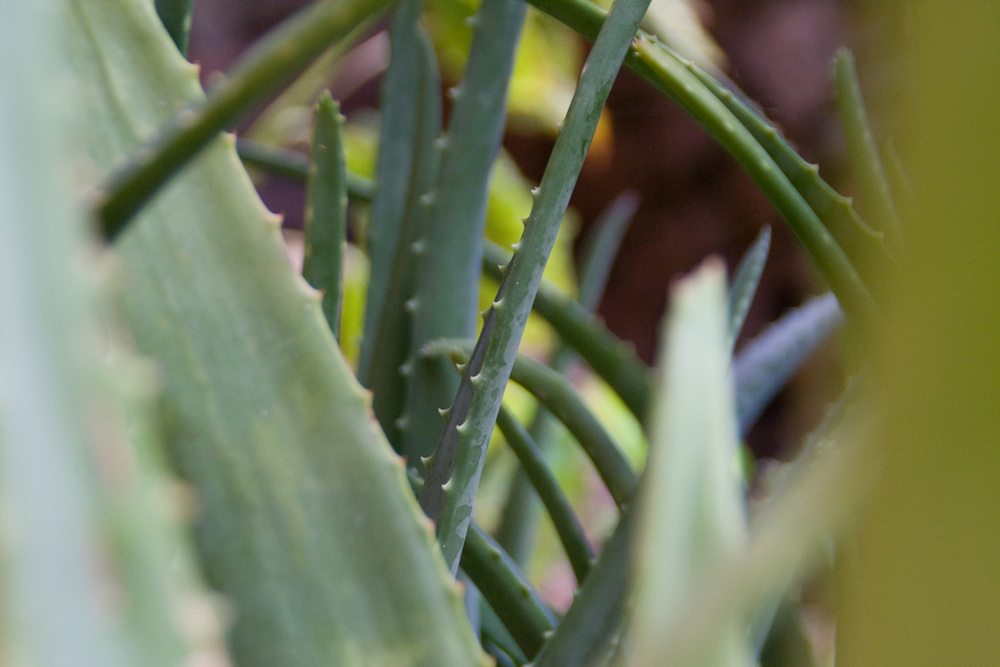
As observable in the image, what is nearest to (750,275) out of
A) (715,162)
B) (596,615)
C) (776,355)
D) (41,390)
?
(776,355)

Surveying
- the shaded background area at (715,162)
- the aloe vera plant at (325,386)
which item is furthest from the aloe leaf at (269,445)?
the shaded background area at (715,162)

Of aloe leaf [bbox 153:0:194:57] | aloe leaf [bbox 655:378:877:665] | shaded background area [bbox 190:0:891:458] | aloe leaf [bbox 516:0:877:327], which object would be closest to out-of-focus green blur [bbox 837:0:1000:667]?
aloe leaf [bbox 655:378:877:665]

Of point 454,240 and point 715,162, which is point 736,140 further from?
point 715,162

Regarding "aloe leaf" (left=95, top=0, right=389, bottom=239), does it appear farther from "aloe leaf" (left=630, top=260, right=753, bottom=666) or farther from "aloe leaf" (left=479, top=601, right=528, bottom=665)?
"aloe leaf" (left=479, top=601, right=528, bottom=665)

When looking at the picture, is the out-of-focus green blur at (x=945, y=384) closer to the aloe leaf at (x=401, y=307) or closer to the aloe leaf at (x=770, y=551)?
the aloe leaf at (x=770, y=551)

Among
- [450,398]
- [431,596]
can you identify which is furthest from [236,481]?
[450,398]

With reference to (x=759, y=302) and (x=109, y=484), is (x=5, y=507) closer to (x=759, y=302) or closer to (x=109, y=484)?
(x=109, y=484)
